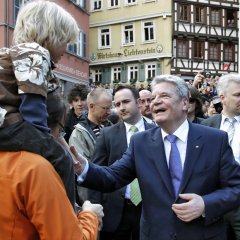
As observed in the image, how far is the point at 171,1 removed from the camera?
40.1 metres

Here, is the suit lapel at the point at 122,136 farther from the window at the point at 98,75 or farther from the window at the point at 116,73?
the window at the point at 98,75

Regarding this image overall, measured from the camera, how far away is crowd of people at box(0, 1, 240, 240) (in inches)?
75.4

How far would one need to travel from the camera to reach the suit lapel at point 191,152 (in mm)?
3277

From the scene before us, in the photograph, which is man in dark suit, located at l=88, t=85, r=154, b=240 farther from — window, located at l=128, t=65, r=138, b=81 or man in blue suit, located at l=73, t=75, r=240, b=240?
window, located at l=128, t=65, r=138, b=81

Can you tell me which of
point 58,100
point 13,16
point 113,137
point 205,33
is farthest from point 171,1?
point 58,100

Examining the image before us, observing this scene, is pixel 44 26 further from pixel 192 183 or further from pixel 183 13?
pixel 183 13

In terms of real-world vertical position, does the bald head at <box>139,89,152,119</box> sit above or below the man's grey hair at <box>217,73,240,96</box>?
below

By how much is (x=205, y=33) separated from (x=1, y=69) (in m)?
41.8

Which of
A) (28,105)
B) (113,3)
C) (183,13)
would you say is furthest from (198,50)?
(28,105)

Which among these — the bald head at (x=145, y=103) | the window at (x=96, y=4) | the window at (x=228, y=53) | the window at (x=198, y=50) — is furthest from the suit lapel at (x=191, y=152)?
the window at (x=96, y=4)

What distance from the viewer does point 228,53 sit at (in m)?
Result: 43.7

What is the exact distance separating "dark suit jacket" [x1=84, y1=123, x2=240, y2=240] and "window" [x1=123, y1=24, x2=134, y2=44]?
3901 centimetres

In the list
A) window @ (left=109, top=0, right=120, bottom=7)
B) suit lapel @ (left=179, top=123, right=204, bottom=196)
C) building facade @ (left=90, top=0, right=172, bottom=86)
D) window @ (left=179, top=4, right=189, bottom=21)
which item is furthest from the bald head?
window @ (left=109, top=0, right=120, bottom=7)

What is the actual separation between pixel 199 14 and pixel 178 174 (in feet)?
134
